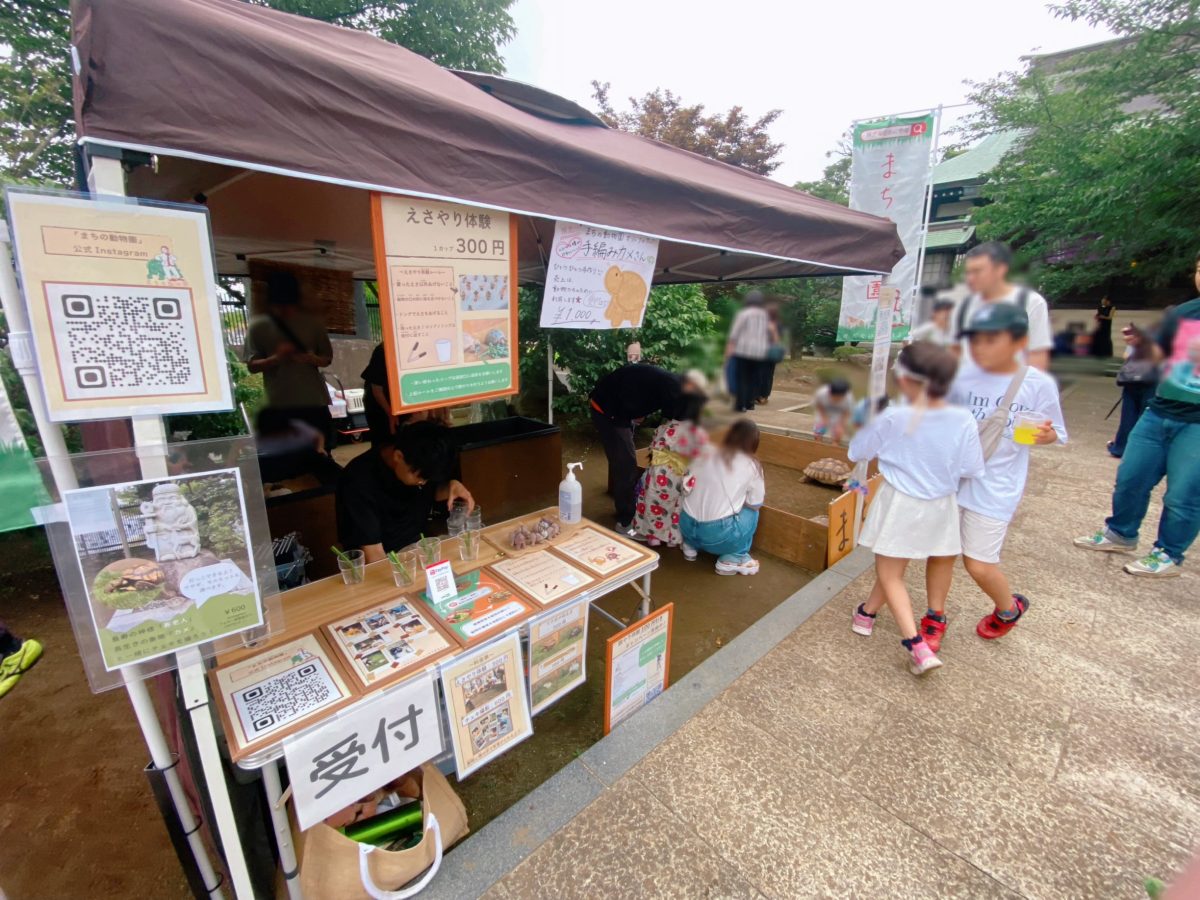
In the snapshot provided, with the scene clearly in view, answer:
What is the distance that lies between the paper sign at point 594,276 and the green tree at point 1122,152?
1.02 metres

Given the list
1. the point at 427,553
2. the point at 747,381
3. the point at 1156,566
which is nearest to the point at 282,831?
the point at 427,553

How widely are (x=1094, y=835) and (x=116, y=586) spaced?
3.11 m

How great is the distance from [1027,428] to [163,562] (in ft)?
5.55

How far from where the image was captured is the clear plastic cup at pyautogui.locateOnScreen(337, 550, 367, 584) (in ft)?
6.47

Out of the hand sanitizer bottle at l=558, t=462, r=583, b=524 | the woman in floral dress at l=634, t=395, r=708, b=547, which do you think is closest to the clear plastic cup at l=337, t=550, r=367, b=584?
the hand sanitizer bottle at l=558, t=462, r=583, b=524

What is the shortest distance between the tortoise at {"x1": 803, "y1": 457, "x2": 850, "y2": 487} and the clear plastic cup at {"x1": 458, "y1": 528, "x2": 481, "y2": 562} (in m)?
3.25

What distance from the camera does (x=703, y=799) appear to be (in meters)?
1.84

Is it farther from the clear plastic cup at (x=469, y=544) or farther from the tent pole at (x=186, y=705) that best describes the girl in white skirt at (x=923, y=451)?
the clear plastic cup at (x=469, y=544)

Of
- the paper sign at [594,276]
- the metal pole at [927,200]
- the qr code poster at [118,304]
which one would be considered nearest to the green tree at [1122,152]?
the metal pole at [927,200]

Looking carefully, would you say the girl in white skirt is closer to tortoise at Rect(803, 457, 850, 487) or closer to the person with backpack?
the person with backpack

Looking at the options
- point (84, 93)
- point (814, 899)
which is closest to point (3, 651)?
point (84, 93)

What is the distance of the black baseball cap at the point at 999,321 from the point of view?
41cm

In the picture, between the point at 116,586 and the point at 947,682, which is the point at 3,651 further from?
the point at 947,682

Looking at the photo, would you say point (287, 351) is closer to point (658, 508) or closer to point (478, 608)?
point (478, 608)
